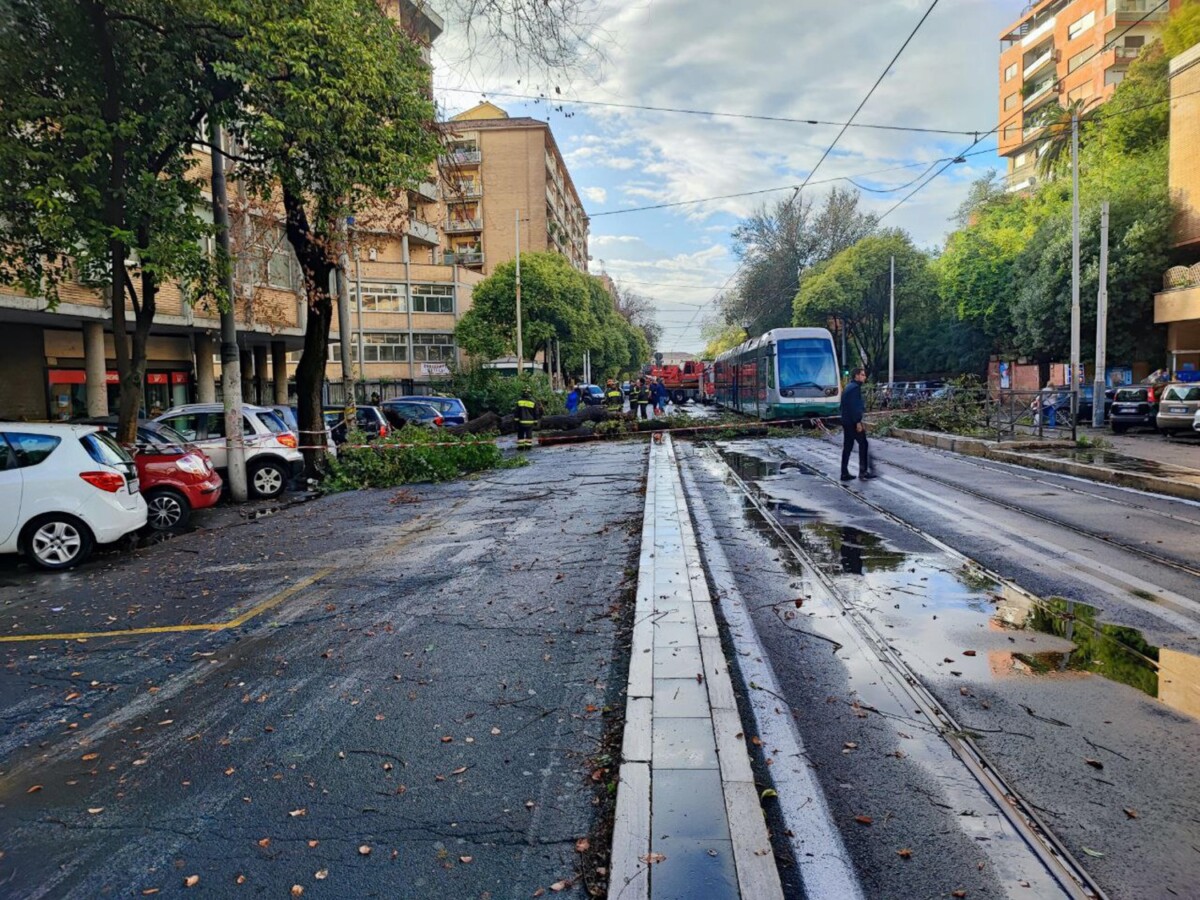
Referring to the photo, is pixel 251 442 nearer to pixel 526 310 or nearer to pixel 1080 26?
pixel 526 310

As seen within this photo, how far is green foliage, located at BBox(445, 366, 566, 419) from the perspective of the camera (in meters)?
37.2

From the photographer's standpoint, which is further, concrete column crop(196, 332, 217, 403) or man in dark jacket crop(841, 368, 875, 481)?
concrete column crop(196, 332, 217, 403)

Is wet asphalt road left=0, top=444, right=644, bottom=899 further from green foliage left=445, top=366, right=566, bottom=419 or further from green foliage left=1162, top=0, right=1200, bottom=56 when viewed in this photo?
green foliage left=1162, top=0, right=1200, bottom=56

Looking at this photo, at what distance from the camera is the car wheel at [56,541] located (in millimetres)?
9109

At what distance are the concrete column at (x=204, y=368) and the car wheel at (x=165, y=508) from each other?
15226 millimetres

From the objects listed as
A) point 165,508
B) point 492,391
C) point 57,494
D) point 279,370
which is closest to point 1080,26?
point 492,391

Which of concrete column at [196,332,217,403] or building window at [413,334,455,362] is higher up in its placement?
building window at [413,334,455,362]

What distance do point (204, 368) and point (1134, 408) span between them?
2934cm

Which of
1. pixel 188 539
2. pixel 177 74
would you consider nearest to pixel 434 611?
pixel 188 539

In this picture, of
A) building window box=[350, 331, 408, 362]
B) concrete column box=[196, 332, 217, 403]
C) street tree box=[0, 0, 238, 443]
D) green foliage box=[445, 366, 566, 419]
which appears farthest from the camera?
building window box=[350, 331, 408, 362]

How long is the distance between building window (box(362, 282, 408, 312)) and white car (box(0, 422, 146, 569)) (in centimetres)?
4365

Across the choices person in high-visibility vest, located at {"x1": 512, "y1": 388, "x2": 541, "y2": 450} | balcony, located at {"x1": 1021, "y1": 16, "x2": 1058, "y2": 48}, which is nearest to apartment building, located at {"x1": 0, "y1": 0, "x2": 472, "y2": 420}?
person in high-visibility vest, located at {"x1": 512, "y1": 388, "x2": 541, "y2": 450}

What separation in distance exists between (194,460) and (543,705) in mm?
9849

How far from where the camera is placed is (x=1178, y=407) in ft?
73.8
